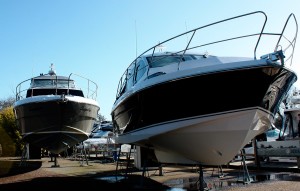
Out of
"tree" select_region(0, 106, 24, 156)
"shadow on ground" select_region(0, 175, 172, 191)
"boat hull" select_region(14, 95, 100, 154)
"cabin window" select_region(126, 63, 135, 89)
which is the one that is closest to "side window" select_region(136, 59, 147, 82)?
"cabin window" select_region(126, 63, 135, 89)

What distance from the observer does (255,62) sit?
562 cm

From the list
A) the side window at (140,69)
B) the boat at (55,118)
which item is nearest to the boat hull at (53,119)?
the boat at (55,118)

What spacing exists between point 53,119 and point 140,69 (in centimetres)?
479

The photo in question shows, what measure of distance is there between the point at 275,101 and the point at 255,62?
4.36 feet

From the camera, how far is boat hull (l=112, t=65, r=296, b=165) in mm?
5797

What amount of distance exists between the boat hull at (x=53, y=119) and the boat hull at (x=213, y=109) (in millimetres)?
5327

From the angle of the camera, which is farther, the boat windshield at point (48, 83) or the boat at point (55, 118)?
the boat windshield at point (48, 83)

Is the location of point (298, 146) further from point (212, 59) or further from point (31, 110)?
point (31, 110)

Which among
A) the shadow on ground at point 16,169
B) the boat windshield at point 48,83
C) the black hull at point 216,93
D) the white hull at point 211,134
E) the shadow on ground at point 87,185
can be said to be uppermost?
Answer: the boat windshield at point 48,83

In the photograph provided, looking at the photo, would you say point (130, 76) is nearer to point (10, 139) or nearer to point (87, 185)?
point (87, 185)

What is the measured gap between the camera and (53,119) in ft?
37.4

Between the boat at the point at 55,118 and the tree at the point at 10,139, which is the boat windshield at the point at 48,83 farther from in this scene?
the tree at the point at 10,139

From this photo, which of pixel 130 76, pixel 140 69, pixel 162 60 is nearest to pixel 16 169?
pixel 130 76

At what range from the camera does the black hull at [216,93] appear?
5.74 meters
